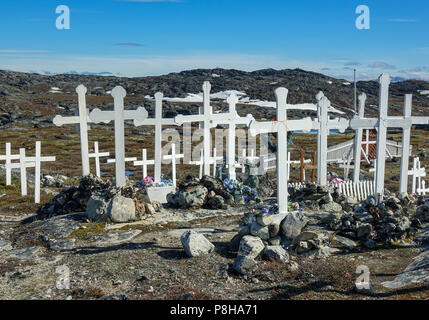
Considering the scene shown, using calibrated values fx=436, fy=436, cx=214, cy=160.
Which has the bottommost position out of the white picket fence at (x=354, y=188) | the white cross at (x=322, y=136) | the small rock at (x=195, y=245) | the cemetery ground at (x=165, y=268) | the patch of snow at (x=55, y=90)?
the cemetery ground at (x=165, y=268)

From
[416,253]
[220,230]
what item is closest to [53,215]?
[220,230]

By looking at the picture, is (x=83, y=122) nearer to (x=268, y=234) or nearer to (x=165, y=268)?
(x=165, y=268)

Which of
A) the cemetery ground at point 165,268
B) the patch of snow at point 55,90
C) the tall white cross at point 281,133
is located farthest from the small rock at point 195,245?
the patch of snow at point 55,90

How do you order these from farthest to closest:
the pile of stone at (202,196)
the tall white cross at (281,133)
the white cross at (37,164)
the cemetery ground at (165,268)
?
the white cross at (37,164)
the pile of stone at (202,196)
the tall white cross at (281,133)
the cemetery ground at (165,268)

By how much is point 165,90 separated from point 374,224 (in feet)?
548

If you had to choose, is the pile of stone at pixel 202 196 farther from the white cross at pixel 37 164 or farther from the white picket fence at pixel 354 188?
the white cross at pixel 37 164

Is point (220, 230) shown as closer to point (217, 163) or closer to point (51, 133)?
point (217, 163)

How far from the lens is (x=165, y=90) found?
173625 mm

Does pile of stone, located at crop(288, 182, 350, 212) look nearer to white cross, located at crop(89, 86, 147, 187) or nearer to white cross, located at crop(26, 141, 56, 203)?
white cross, located at crop(89, 86, 147, 187)

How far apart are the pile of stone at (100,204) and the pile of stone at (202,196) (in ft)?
2.90

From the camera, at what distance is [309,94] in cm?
15725

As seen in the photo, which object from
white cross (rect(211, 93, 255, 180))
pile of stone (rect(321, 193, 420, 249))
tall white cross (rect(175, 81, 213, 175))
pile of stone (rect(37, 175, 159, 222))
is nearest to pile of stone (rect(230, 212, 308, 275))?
pile of stone (rect(321, 193, 420, 249))

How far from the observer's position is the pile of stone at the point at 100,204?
12.6 meters

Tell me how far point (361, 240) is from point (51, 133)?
72.8 m
